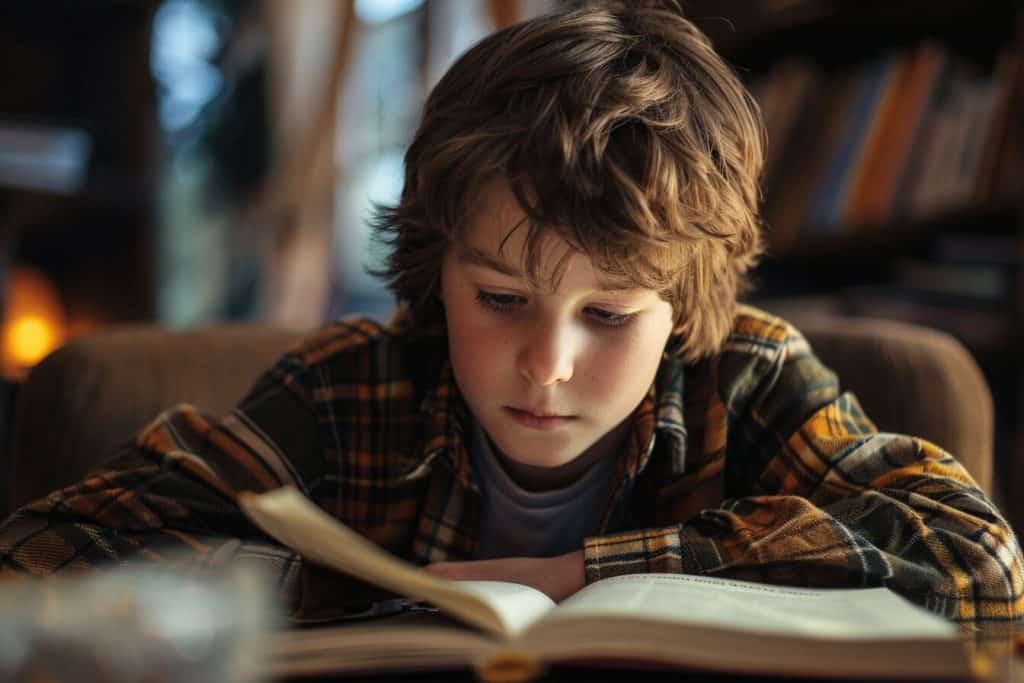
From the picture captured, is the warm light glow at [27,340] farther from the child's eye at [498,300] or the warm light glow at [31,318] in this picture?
the child's eye at [498,300]

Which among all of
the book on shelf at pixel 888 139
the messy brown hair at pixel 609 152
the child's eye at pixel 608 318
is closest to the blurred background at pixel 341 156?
the book on shelf at pixel 888 139

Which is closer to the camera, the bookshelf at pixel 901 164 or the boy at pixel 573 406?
the boy at pixel 573 406

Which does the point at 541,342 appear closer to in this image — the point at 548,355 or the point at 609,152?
the point at 548,355

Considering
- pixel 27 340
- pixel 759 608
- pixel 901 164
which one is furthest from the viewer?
pixel 27 340

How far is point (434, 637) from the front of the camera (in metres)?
0.42

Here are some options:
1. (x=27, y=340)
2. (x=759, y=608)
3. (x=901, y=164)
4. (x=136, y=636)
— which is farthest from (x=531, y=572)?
(x=27, y=340)

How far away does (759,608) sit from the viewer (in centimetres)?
50

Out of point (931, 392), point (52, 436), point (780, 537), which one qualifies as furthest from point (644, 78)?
point (52, 436)

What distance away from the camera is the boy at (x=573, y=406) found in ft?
2.28

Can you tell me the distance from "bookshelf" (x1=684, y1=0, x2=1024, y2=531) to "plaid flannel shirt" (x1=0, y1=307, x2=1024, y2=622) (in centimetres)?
52

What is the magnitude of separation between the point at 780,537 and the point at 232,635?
1.37ft

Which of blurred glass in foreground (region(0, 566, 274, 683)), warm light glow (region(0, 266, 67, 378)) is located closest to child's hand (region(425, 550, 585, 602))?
blurred glass in foreground (region(0, 566, 274, 683))

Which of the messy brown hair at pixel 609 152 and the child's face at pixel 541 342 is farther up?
the messy brown hair at pixel 609 152

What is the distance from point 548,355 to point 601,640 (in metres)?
0.28
